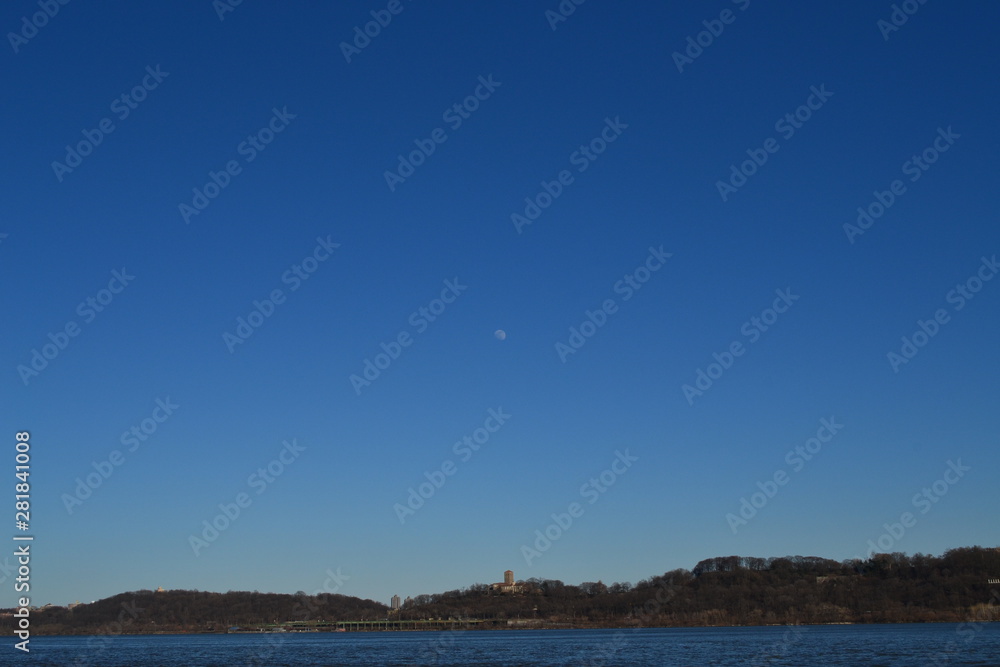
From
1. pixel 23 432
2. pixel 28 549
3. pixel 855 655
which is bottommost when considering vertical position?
pixel 855 655

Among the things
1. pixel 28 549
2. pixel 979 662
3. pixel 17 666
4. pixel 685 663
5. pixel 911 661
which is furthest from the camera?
pixel 17 666

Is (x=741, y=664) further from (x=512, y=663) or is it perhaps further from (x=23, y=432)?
(x=23, y=432)

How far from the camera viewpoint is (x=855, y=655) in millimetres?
90062

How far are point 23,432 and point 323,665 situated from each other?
210ft

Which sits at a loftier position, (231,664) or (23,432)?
(23,432)

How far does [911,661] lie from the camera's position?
77.6m

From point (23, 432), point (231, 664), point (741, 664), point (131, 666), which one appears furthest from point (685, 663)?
point (23, 432)

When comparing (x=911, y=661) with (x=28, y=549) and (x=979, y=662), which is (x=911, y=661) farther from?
(x=28, y=549)

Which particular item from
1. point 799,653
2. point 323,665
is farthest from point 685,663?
point 323,665

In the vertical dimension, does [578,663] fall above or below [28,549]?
below

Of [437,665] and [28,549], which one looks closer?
[28,549]

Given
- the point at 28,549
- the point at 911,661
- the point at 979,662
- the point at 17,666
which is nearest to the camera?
the point at 28,549

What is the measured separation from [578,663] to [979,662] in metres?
36.4

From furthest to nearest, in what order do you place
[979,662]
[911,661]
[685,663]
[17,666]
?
[17,666] → [685,663] → [911,661] → [979,662]
